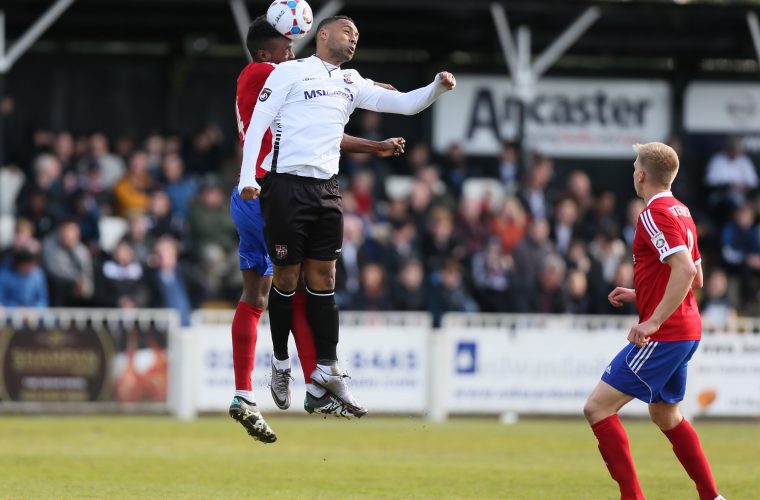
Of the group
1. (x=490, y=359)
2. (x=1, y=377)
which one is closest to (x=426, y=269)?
(x=490, y=359)

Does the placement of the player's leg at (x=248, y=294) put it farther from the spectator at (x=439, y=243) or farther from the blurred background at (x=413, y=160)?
→ the spectator at (x=439, y=243)

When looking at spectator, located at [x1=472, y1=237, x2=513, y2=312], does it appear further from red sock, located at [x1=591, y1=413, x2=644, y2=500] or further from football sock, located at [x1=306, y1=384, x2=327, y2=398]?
red sock, located at [x1=591, y1=413, x2=644, y2=500]

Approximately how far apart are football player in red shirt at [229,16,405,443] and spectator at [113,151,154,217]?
10114 mm

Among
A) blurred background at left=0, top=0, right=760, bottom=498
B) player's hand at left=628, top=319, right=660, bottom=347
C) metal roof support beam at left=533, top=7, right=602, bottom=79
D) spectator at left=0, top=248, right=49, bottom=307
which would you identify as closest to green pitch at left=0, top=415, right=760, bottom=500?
blurred background at left=0, top=0, right=760, bottom=498

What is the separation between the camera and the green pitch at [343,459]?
11.2 m

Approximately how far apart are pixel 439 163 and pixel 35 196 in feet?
27.4

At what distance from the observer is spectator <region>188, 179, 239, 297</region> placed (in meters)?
19.4

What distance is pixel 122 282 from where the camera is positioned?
1823cm

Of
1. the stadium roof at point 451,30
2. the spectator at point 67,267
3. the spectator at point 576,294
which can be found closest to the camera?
the spectator at point 67,267

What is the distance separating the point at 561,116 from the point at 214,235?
874 cm

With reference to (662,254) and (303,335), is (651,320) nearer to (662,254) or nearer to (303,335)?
(662,254)

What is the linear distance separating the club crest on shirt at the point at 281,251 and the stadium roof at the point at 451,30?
13215 mm

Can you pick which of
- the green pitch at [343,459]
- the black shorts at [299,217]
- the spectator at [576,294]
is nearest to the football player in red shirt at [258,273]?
the black shorts at [299,217]

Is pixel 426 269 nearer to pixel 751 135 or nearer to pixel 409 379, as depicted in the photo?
pixel 409 379
